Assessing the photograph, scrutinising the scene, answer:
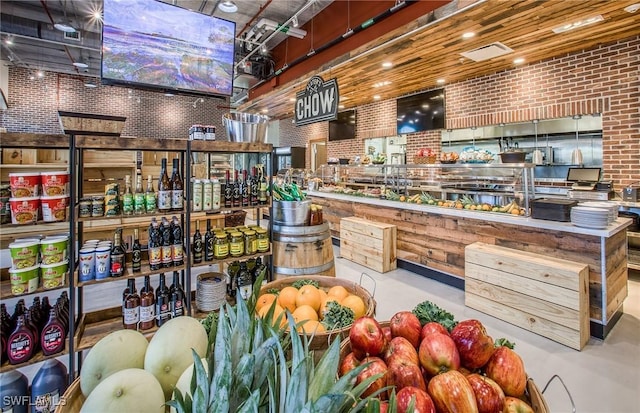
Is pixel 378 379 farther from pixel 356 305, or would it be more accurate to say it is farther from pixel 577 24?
pixel 577 24

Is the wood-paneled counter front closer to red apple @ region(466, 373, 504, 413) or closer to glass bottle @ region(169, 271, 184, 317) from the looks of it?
red apple @ region(466, 373, 504, 413)

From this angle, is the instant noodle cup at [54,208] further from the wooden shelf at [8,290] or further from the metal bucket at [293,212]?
the metal bucket at [293,212]

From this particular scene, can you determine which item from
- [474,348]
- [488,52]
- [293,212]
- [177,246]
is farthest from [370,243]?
[474,348]

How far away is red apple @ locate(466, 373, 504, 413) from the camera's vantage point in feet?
2.61

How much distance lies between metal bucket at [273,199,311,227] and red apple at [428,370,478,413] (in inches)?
78.2

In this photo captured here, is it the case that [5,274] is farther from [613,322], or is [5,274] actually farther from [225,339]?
[613,322]

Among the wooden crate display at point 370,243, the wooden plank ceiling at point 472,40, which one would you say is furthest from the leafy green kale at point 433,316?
the wooden plank ceiling at point 472,40

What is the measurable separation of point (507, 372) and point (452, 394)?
0.25 meters

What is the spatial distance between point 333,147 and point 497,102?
4955 mm

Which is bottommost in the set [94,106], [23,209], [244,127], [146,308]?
[146,308]

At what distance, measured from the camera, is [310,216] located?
2.75 m

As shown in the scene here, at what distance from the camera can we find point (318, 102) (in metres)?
4.11

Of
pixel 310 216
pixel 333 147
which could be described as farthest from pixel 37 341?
pixel 333 147

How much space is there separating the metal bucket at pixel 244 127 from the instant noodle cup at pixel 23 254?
4.94ft
